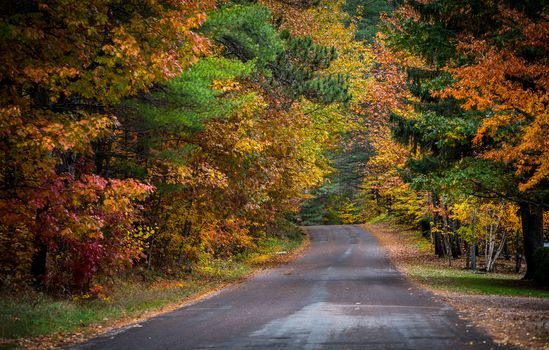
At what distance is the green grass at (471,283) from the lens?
69.8 feet

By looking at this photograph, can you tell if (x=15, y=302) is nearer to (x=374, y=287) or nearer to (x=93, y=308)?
(x=93, y=308)

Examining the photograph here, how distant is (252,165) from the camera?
72.6 feet

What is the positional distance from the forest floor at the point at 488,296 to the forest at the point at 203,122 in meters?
1.80

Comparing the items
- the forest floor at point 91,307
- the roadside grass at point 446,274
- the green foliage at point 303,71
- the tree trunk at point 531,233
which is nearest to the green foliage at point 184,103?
the forest floor at point 91,307

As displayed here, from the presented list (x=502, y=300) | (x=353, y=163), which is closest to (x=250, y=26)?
(x=502, y=300)

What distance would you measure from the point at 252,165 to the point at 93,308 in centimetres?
863

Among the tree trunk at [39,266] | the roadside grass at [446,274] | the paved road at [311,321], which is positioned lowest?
the roadside grass at [446,274]

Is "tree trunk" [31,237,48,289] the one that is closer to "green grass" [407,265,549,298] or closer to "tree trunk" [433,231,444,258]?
"green grass" [407,265,549,298]

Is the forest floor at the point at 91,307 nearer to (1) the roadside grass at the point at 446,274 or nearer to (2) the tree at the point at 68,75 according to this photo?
(2) the tree at the point at 68,75

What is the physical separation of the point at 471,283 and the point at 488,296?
4.13 metres

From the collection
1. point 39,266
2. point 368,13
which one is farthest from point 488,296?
point 368,13

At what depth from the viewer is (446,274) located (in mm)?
27234

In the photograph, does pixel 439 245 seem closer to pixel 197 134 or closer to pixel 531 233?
pixel 531 233

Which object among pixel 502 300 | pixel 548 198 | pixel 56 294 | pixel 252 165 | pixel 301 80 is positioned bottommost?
pixel 502 300
